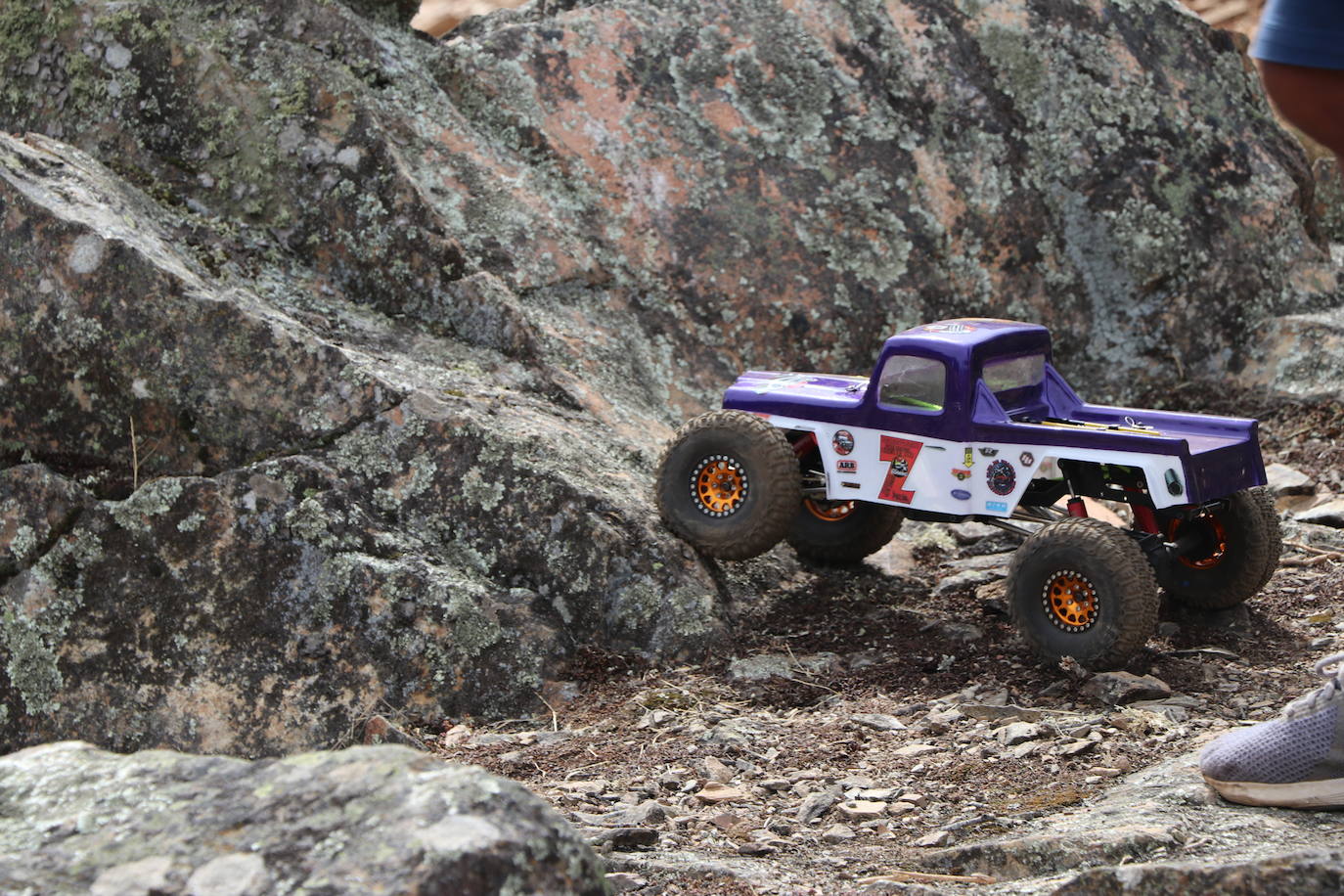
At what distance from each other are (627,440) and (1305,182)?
4943 mm

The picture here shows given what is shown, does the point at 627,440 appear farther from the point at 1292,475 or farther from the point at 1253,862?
the point at 1253,862

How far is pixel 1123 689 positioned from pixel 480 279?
3.36m

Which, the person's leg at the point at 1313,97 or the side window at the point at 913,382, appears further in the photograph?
the side window at the point at 913,382

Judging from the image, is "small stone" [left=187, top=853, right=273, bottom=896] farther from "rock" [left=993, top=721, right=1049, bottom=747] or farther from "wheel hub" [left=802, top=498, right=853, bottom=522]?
"wheel hub" [left=802, top=498, right=853, bottom=522]

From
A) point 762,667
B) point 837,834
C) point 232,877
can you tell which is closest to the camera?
point 232,877

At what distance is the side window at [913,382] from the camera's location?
5.50m

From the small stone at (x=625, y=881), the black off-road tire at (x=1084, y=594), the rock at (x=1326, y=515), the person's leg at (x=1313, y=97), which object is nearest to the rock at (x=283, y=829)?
the small stone at (x=625, y=881)

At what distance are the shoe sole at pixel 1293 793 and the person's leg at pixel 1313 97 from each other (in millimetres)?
1437

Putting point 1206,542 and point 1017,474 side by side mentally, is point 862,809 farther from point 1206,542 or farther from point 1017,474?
point 1206,542

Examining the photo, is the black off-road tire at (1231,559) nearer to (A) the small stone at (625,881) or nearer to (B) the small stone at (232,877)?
(A) the small stone at (625,881)

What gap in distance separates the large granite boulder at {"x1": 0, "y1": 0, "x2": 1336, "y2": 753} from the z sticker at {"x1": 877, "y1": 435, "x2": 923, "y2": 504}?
820mm

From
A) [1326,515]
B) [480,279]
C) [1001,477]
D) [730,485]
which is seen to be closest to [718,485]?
[730,485]

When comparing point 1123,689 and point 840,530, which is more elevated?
point 840,530

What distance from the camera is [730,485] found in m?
5.63
